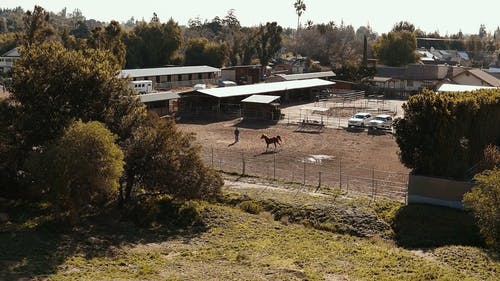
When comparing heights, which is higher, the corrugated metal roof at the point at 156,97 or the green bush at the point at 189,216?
the corrugated metal roof at the point at 156,97

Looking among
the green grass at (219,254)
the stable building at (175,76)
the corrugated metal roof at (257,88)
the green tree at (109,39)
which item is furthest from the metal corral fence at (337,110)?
the green grass at (219,254)

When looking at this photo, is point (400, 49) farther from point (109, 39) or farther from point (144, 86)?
point (109, 39)

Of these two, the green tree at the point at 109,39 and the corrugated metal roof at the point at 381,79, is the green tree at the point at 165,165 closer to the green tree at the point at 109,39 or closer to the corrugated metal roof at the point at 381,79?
the green tree at the point at 109,39

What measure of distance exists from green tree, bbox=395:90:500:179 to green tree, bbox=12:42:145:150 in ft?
46.5

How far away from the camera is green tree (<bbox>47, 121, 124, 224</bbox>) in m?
20.5

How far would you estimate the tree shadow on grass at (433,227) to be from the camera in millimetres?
22938

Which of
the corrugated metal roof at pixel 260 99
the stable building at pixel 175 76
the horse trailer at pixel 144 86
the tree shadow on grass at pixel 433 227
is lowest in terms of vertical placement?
the tree shadow on grass at pixel 433 227

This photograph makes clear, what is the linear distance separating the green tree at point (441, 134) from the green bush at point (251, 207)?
28.0 feet

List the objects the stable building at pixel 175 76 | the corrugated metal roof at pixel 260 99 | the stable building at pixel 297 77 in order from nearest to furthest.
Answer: the corrugated metal roof at pixel 260 99 → the stable building at pixel 175 76 → the stable building at pixel 297 77

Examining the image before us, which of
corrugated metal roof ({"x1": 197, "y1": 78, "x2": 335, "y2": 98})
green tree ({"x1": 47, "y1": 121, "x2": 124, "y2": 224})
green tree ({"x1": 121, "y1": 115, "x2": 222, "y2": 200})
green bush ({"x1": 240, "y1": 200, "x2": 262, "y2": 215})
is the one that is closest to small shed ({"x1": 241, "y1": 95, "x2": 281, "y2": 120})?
corrugated metal roof ({"x1": 197, "y1": 78, "x2": 335, "y2": 98})

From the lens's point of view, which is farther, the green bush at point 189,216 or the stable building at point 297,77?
the stable building at point 297,77

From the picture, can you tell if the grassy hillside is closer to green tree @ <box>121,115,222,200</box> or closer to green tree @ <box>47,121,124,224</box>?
green tree @ <box>121,115,222,200</box>

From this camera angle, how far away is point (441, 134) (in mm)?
27609

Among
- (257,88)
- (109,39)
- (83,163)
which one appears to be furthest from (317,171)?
(109,39)
